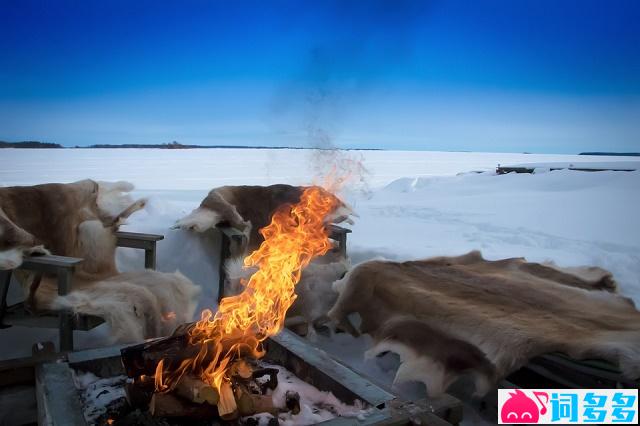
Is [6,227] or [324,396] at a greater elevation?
[6,227]

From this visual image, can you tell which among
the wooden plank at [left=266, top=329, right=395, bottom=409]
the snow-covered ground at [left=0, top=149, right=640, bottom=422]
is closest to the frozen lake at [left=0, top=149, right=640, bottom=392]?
the snow-covered ground at [left=0, top=149, right=640, bottom=422]

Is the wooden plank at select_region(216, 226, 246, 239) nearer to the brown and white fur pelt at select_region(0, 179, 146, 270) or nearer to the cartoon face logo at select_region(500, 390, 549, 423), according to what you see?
the brown and white fur pelt at select_region(0, 179, 146, 270)

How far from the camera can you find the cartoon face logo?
7.89 feet

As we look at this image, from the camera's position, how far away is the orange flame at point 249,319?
2.13 metres

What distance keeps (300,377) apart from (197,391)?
61 centimetres

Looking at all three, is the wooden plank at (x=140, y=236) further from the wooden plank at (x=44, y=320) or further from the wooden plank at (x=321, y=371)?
the wooden plank at (x=321, y=371)

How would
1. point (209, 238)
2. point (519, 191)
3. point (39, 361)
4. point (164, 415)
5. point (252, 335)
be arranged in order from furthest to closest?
1. point (519, 191)
2. point (209, 238)
3. point (252, 335)
4. point (39, 361)
5. point (164, 415)

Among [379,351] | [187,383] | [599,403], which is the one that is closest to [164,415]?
[187,383]

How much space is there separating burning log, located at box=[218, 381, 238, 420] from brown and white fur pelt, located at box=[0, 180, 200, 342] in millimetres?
865

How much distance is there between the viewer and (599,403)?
2.27 m

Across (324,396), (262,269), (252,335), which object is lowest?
(324,396)

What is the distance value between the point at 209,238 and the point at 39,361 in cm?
225

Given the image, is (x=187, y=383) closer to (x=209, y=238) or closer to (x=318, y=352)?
(x=318, y=352)
